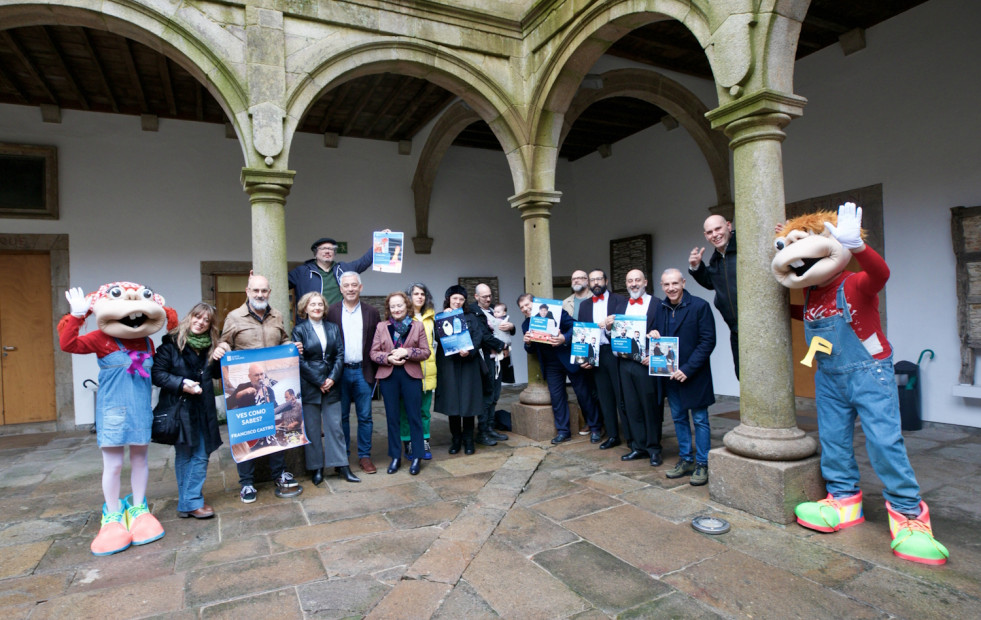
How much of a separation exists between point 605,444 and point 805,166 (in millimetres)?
4596

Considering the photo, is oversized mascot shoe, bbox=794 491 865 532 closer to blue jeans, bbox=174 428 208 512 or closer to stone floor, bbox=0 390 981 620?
stone floor, bbox=0 390 981 620

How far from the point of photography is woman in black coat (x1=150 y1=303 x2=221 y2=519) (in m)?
3.85

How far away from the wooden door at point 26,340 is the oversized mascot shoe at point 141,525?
5.39m

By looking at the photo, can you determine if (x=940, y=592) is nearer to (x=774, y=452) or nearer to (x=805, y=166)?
(x=774, y=452)

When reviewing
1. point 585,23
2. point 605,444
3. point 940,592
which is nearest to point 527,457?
point 605,444

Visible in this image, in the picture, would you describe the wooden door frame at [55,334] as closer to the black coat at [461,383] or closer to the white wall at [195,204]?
the white wall at [195,204]

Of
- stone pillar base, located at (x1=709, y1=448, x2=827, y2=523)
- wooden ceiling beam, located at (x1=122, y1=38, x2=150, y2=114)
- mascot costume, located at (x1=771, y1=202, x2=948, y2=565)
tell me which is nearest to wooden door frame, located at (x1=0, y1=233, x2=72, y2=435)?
wooden ceiling beam, located at (x1=122, y1=38, x2=150, y2=114)

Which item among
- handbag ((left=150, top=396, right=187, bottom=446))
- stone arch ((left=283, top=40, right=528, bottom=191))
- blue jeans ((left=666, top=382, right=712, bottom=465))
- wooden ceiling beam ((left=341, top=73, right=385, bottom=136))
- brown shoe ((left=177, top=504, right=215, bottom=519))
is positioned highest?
wooden ceiling beam ((left=341, top=73, right=385, bottom=136))

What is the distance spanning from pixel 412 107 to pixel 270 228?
Result: 4242 mm

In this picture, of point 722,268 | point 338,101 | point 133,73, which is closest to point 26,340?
point 133,73

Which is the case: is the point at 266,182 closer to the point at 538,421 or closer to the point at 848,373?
the point at 538,421

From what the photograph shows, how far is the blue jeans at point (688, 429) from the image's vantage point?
4.39 m

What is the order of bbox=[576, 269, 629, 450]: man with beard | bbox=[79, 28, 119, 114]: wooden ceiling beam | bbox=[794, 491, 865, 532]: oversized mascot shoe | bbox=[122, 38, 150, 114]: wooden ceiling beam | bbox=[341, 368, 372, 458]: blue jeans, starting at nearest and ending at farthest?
bbox=[794, 491, 865, 532]: oversized mascot shoe, bbox=[341, 368, 372, 458]: blue jeans, bbox=[576, 269, 629, 450]: man with beard, bbox=[79, 28, 119, 114]: wooden ceiling beam, bbox=[122, 38, 150, 114]: wooden ceiling beam

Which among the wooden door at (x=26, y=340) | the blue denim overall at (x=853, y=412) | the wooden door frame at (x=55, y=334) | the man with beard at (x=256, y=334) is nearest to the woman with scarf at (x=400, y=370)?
the man with beard at (x=256, y=334)
